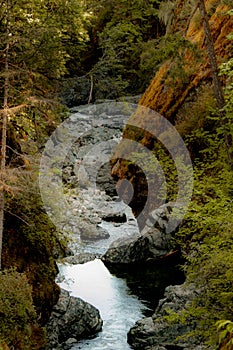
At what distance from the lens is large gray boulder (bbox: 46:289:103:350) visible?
456 inches

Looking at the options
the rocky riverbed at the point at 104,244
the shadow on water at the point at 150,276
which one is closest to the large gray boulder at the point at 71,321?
the rocky riverbed at the point at 104,244

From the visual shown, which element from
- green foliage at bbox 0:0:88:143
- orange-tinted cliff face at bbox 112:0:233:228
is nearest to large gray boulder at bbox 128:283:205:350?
orange-tinted cliff face at bbox 112:0:233:228

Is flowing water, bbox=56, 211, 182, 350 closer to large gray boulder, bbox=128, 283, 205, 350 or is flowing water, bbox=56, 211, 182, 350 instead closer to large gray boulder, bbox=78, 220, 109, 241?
large gray boulder, bbox=128, 283, 205, 350

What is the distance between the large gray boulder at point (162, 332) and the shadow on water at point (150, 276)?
→ 211cm

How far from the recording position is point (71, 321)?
1205cm

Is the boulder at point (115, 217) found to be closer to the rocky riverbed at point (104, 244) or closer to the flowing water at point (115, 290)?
the rocky riverbed at point (104, 244)

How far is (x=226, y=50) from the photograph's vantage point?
14578 mm

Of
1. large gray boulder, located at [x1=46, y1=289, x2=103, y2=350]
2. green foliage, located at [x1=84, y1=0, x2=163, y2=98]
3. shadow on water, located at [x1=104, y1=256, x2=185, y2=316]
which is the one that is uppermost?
green foliage, located at [x1=84, y1=0, x2=163, y2=98]

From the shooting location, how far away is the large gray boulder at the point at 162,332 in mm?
10977

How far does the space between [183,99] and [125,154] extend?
3216mm

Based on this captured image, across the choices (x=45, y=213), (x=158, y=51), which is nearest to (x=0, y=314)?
(x=45, y=213)

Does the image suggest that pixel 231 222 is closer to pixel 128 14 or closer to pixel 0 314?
pixel 0 314

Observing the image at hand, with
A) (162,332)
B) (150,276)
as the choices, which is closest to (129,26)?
(150,276)

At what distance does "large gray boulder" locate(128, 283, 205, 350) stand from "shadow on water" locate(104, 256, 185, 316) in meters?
2.11
